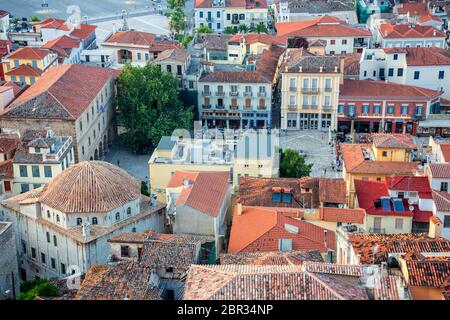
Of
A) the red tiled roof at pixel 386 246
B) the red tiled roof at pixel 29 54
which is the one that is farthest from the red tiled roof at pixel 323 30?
the red tiled roof at pixel 386 246

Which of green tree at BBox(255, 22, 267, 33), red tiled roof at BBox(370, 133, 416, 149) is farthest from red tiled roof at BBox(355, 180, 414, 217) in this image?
green tree at BBox(255, 22, 267, 33)

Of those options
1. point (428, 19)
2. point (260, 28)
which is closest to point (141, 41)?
point (260, 28)

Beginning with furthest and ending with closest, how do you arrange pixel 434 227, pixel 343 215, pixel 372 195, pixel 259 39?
pixel 259 39 → pixel 372 195 → pixel 343 215 → pixel 434 227

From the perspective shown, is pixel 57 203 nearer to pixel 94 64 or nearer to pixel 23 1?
pixel 94 64

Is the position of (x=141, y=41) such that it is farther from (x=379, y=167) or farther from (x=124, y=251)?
(x=124, y=251)

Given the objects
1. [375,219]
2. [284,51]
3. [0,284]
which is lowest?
[0,284]

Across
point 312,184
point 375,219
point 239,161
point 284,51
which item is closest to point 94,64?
point 284,51

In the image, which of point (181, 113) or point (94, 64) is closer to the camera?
point (181, 113)

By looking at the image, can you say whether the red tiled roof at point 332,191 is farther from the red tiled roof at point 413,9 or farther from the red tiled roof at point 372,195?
the red tiled roof at point 413,9
